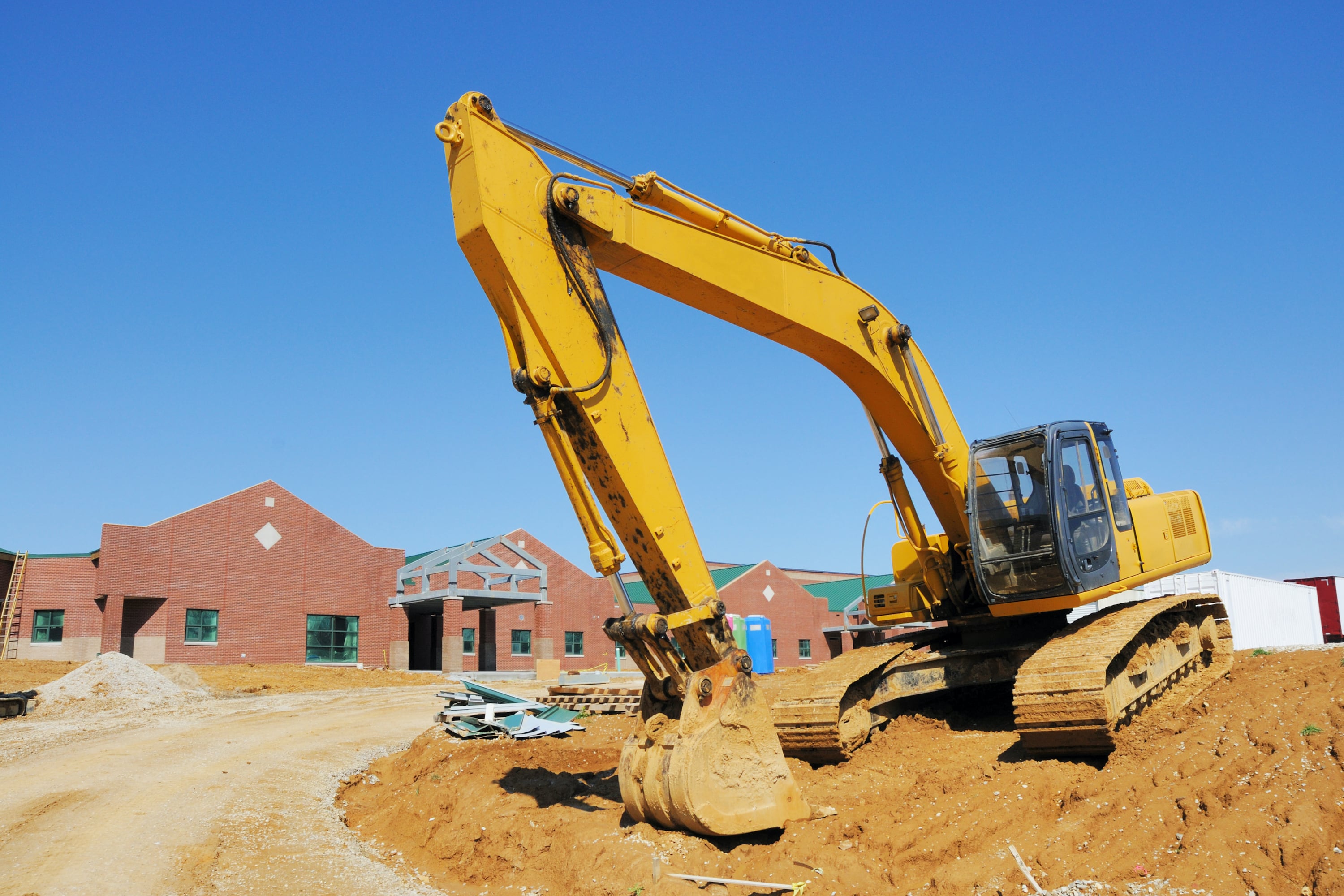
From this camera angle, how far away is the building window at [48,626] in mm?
32656

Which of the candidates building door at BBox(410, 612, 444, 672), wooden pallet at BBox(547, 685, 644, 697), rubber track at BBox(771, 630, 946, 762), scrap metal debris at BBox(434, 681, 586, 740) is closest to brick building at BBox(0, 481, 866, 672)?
building door at BBox(410, 612, 444, 672)

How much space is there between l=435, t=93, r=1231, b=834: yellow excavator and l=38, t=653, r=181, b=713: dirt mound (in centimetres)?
1687

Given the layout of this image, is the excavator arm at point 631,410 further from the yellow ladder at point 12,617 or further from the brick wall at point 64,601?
the yellow ladder at point 12,617

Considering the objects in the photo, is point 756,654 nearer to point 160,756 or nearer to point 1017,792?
point 160,756

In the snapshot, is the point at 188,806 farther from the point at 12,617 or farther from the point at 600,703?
the point at 12,617

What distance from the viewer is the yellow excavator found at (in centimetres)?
636

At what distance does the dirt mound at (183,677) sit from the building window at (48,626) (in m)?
8.90

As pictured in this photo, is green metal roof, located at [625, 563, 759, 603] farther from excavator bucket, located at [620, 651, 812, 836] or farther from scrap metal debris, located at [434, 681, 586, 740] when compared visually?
excavator bucket, located at [620, 651, 812, 836]

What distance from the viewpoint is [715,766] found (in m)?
6.30

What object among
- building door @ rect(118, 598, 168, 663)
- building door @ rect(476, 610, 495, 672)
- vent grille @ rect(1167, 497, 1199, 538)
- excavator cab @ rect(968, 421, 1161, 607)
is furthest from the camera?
building door @ rect(476, 610, 495, 672)

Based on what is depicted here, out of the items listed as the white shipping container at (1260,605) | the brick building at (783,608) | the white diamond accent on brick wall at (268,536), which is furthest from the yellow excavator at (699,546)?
the brick building at (783,608)

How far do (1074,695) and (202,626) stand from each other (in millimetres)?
31980

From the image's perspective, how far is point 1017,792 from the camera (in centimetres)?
699

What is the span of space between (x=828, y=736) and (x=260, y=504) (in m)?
30.4
